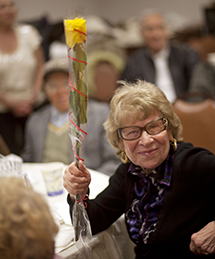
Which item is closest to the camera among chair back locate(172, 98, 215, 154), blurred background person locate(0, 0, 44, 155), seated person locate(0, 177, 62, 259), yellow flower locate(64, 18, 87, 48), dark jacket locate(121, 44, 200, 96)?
seated person locate(0, 177, 62, 259)

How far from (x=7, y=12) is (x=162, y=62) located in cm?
177

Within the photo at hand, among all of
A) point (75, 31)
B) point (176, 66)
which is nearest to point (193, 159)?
point (75, 31)

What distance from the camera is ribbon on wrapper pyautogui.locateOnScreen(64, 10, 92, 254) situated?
2.64 feet

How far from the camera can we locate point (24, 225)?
0.54 metres

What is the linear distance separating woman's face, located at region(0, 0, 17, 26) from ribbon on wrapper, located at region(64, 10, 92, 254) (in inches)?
79.3

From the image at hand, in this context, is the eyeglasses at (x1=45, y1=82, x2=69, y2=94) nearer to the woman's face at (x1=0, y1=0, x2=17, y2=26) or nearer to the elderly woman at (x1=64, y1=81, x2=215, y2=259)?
the woman's face at (x1=0, y1=0, x2=17, y2=26)

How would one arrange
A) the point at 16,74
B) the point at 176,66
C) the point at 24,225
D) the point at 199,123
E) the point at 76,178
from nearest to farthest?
the point at 24,225 < the point at 76,178 < the point at 199,123 < the point at 16,74 < the point at 176,66

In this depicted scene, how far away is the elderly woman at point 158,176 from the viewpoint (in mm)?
976

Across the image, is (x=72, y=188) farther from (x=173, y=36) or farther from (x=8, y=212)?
(x=173, y=36)

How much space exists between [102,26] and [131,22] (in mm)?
815

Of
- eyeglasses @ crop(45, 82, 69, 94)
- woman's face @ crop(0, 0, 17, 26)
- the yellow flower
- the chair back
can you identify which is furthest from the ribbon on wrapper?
woman's face @ crop(0, 0, 17, 26)

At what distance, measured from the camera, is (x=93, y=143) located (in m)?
2.05

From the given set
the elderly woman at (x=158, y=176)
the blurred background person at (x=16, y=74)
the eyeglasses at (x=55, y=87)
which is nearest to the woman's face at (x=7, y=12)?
the blurred background person at (x=16, y=74)

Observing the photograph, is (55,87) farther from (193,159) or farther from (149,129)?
(193,159)
